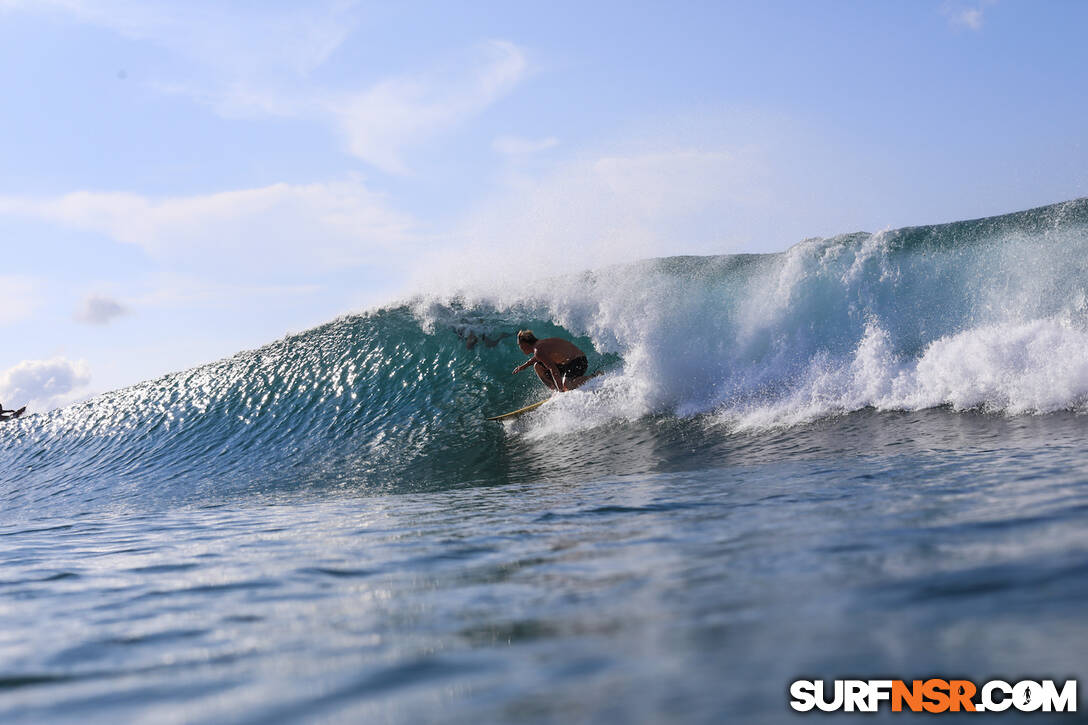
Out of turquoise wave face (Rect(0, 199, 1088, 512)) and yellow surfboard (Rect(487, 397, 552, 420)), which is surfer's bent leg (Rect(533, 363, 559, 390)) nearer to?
yellow surfboard (Rect(487, 397, 552, 420))

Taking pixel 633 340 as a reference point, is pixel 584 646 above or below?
below

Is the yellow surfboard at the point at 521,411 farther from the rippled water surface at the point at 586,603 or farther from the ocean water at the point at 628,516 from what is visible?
the rippled water surface at the point at 586,603

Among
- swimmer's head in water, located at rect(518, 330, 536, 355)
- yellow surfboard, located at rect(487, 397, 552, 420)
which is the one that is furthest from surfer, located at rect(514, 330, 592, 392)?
yellow surfboard, located at rect(487, 397, 552, 420)

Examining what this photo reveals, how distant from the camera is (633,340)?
1219cm

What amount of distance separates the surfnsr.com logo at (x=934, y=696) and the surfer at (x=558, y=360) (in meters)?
10.0

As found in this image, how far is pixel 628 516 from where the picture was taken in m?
4.31

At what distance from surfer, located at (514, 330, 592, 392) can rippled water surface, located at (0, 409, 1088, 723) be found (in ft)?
20.3

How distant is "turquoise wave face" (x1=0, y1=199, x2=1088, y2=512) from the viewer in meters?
8.81

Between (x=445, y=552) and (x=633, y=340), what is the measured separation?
871 cm

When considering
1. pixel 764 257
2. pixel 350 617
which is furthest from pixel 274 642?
pixel 764 257

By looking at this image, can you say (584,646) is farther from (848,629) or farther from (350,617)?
(350,617)

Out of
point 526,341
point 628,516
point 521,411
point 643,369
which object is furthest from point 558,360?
point 628,516

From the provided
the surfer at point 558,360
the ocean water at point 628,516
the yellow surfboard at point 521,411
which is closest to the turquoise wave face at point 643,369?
the ocean water at point 628,516

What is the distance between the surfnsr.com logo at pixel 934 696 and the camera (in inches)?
57.1
